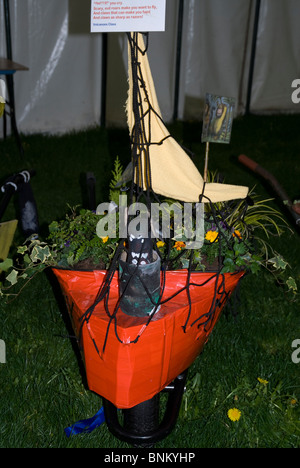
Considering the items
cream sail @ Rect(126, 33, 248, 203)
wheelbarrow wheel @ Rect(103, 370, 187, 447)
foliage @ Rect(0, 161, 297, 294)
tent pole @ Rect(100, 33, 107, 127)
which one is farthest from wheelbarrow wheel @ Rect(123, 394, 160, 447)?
tent pole @ Rect(100, 33, 107, 127)

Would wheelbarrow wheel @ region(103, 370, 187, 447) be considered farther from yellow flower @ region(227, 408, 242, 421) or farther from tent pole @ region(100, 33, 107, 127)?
tent pole @ region(100, 33, 107, 127)

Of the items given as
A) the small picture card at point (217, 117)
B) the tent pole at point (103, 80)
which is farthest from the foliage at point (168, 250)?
the tent pole at point (103, 80)

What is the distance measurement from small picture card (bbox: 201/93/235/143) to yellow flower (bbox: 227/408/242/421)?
98 centimetres

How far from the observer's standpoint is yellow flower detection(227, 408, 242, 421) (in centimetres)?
194

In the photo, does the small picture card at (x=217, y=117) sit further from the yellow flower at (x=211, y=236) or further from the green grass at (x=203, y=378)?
the green grass at (x=203, y=378)

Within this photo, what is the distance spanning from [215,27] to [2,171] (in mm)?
3164

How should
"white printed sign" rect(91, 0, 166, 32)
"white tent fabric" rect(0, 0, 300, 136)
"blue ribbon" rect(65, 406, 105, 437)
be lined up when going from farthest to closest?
"white tent fabric" rect(0, 0, 300, 136)
"blue ribbon" rect(65, 406, 105, 437)
"white printed sign" rect(91, 0, 166, 32)

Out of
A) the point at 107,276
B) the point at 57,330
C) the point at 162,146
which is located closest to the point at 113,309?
the point at 107,276

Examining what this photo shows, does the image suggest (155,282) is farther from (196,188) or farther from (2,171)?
(2,171)

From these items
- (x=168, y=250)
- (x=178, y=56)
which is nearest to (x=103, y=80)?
(x=178, y=56)

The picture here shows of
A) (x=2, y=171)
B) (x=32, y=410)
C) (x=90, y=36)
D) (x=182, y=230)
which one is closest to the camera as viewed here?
(x=182, y=230)

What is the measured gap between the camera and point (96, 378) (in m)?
1.65

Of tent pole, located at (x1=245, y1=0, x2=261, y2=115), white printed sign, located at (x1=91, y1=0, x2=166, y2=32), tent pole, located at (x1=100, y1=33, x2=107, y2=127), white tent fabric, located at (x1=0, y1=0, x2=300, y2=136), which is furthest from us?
tent pole, located at (x1=245, y1=0, x2=261, y2=115)
